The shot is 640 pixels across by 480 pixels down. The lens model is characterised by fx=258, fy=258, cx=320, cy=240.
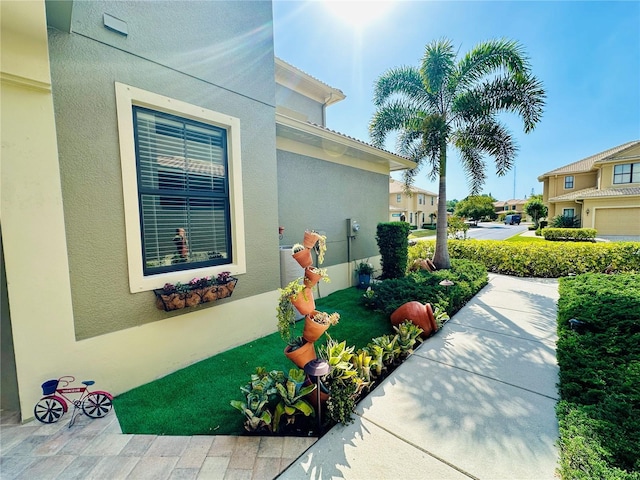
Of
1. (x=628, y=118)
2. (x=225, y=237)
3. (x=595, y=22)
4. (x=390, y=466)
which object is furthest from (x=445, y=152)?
(x=628, y=118)

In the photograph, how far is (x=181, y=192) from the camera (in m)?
3.94

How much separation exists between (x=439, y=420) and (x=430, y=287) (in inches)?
161

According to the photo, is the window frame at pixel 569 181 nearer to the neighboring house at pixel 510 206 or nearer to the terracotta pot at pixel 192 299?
the terracotta pot at pixel 192 299

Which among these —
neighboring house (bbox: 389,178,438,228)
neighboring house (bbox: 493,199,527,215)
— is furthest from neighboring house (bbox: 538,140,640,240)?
neighboring house (bbox: 493,199,527,215)

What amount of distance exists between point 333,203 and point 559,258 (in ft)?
28.7

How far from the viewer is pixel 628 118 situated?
1961cm

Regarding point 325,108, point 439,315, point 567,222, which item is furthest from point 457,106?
point 567,222

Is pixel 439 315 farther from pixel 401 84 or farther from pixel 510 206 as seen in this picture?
pixel 510 206

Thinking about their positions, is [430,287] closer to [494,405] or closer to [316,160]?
[494,405]

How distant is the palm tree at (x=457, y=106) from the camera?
8.35m

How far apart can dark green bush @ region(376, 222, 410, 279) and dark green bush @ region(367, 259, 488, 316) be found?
725 millimetres

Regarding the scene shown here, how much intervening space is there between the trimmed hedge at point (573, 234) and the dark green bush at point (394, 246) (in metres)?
20.2

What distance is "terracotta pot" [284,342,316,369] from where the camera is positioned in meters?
3.05

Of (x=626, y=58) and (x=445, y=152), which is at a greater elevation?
(x=626, y=58)
